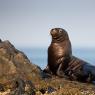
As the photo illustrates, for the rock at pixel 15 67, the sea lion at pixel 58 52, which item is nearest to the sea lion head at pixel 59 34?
the sea lion at pixel 58 52

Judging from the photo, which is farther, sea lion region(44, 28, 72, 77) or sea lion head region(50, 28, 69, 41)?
sea lion head region(50, 28, 69, 41)

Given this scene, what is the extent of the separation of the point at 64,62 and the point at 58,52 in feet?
1.79

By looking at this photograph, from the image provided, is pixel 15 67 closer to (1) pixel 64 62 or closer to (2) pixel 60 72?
(2) pixel 60 72

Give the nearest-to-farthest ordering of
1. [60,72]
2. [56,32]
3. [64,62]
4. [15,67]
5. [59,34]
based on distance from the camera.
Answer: [15,67] → [60,72] → [64,62] → [56,32] → [59,34]

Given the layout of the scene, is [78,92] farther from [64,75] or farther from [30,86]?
[64,75]

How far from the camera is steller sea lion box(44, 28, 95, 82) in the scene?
760 inches

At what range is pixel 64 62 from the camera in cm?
1934

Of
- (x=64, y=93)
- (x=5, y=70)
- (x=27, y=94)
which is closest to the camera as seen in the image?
(x=27, y=94)

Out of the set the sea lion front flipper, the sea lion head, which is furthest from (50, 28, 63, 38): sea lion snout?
the sea lion front flipper

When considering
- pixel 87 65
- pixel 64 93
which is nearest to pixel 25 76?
pixel 64 93

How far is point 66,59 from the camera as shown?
1945cm

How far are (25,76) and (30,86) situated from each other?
8.04 ft

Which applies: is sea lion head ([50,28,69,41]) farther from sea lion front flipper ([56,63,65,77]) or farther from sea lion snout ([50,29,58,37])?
sea lion front flipper ([56,63,65,77])

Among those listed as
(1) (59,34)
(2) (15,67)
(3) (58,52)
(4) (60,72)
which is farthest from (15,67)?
(1) (59,34)
